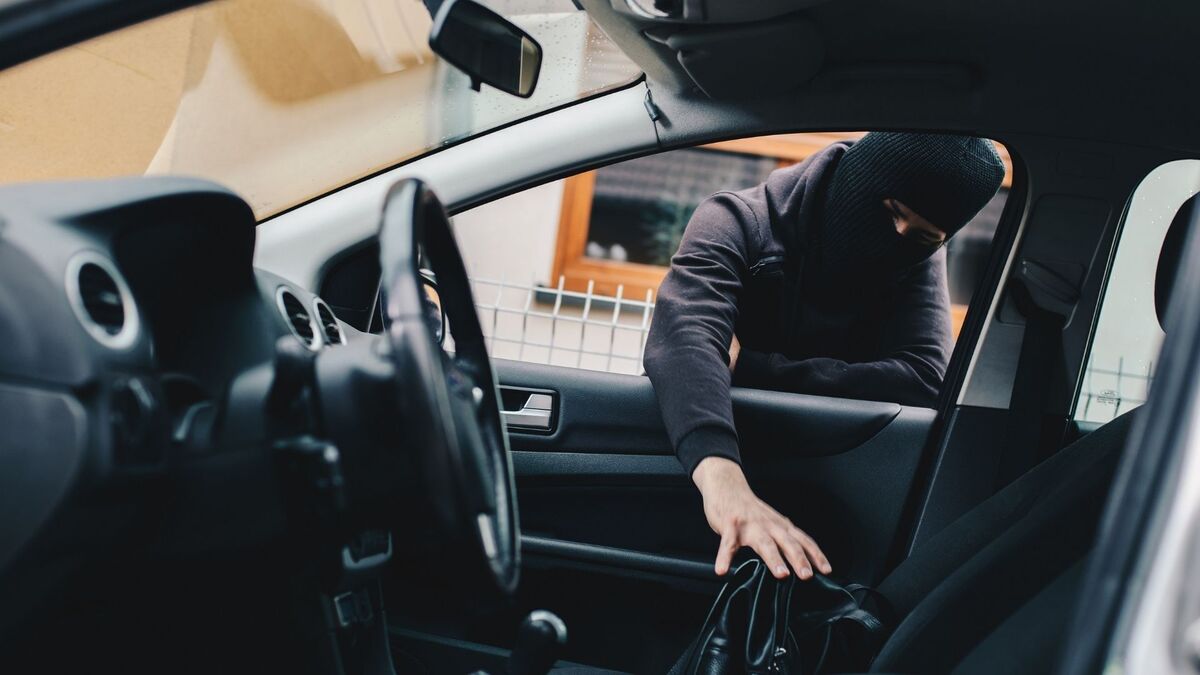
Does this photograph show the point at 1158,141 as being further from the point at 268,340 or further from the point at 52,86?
the point at 52,86

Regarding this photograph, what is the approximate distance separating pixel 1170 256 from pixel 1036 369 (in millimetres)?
304

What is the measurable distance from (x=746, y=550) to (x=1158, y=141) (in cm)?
81

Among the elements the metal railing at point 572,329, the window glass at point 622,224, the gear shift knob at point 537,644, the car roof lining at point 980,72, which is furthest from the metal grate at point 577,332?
the gear shift knob at point 537,644

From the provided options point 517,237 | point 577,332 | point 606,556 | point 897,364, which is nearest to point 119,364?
point 606,556

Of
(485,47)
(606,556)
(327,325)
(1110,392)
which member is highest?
(485,47)

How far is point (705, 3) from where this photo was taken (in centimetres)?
120

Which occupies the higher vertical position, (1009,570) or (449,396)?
(449,396)

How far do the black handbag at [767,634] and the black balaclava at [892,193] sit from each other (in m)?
0.60

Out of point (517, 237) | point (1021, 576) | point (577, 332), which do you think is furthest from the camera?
point (517, 237)

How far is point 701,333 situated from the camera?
1482mm

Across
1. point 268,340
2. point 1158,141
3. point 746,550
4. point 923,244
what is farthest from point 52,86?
point 1158,141

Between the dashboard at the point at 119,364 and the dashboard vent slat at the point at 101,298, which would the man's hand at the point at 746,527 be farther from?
the dashboard vent slat at the point at 101,298

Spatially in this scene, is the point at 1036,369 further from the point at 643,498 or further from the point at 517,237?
the point at 517,237

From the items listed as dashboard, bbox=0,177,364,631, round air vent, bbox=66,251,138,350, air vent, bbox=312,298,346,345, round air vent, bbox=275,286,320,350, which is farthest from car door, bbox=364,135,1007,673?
round air vent, bbox=66,251,138,350
